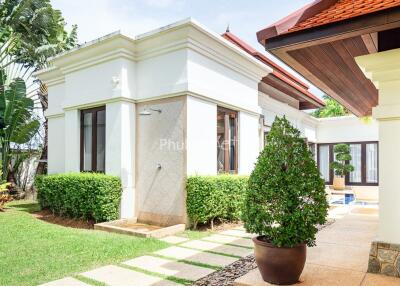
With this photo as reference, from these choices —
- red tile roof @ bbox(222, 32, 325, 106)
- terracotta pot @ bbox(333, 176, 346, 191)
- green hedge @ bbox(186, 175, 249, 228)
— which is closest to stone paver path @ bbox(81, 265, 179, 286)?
green hedge @ bbox(186, 175, 249, 228)

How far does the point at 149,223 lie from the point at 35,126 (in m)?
6.92

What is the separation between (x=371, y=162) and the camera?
20109 millimetres

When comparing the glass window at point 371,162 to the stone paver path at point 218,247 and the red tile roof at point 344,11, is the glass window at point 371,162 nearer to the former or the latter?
the stone paver path at point 218,247

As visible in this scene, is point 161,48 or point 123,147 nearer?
point 161,48

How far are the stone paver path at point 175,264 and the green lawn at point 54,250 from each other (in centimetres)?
32

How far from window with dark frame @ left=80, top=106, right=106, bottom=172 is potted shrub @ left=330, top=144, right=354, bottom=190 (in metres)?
14.1

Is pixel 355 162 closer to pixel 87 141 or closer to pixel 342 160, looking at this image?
pixel 342 160

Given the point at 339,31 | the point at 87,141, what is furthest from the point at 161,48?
the point at 339,31

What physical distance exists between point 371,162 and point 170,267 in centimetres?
1818

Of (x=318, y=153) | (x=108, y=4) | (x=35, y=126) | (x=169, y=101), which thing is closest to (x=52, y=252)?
(x=169, y=101)

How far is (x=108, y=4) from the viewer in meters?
13.8

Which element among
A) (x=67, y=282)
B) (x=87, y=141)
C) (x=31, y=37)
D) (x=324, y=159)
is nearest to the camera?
(x=67, y=282)

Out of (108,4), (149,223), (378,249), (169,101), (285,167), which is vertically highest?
(108,4)

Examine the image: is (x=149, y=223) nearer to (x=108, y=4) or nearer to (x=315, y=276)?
(x=315, y=276)
